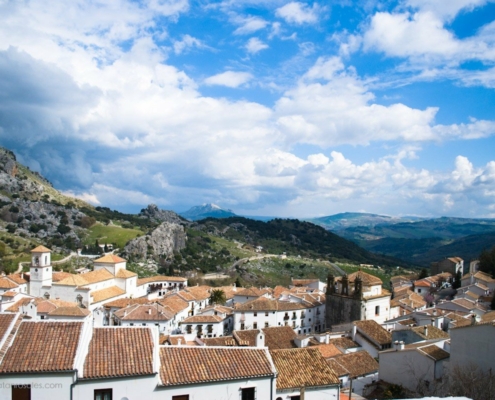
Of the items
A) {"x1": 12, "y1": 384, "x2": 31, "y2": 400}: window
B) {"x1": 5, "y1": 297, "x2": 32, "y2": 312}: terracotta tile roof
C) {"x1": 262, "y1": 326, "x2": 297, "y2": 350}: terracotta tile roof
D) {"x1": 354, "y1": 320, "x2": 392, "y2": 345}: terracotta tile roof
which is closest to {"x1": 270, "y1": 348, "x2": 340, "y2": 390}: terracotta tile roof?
{"x1": 12, "y1": 384, "x2": 31, "y2": 400}: window

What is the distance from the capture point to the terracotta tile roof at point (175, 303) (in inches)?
2007

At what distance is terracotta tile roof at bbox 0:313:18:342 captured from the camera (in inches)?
539

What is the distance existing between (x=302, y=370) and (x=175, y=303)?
36202mm

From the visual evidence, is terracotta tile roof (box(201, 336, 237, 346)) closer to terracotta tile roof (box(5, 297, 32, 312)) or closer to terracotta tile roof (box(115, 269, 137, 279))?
terracotta tile roof (box(5, 297, 32, 312))

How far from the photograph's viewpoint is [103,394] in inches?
528

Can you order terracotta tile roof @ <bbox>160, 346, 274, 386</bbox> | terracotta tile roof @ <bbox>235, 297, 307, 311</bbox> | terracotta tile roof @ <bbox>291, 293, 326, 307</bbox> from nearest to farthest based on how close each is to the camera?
terracotta tile roof @ <bbox>160, 346, 274, 386</bbox>
terracotta tile roof @ <bbox>235, 297, 307, 311</bbox>
terracotta tile roof @ <bbox>291, 293, 326, 307</bbox>

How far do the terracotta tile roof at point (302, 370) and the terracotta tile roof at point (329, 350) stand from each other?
36.7 ft

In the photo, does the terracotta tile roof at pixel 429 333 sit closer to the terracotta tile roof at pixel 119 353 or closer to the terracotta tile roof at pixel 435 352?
the terracotta tile roof at pixel 435 352

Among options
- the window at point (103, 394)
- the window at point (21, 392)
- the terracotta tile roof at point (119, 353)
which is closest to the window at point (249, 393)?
the terracotta tile roof at point (119, 353)

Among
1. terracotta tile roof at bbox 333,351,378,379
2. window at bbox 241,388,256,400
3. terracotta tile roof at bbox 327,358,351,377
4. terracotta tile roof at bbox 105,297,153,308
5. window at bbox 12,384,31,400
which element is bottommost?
terracotta tile roof at bbox 105,297,153,308

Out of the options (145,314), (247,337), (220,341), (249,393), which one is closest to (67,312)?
(145,314)

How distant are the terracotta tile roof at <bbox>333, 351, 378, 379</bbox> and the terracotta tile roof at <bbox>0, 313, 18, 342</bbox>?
21.4 metres

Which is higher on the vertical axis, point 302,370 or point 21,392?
point 21,392

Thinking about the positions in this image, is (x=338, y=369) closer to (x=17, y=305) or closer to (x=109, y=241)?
(x=17, y=305)
